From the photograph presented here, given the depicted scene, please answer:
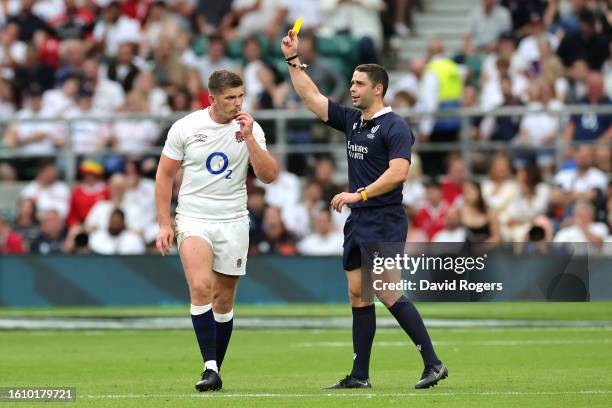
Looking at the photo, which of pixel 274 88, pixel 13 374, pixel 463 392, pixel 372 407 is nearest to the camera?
pixel 372 407

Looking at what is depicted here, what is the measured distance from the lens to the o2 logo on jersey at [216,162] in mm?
11039

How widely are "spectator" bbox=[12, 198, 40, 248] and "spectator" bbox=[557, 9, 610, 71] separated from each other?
8.59m

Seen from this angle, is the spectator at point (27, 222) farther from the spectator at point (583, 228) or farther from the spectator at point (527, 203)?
the spectator at point (583, 228)

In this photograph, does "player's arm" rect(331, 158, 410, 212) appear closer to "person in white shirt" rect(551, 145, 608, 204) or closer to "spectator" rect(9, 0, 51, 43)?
"person in white shirt" rect(551, 145, 608, 204)

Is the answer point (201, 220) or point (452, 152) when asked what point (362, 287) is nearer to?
point (201, 220)

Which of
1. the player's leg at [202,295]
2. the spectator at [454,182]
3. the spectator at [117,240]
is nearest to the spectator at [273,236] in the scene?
the spectator at [117,240]

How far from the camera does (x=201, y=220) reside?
11.1m

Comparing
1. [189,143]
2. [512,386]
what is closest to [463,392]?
[512,386]

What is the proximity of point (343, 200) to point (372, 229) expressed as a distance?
19.7 inches

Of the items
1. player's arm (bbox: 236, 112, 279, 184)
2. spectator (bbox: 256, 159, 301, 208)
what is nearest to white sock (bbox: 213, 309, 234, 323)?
player's arm (bbox: 236, 112, 279, 184)

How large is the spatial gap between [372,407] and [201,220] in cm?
228

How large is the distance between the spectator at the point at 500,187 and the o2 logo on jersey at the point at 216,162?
33.9ft

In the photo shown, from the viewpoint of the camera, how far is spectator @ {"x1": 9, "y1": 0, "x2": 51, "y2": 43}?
26969mm

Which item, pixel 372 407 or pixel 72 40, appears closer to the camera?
pixel 372 407
